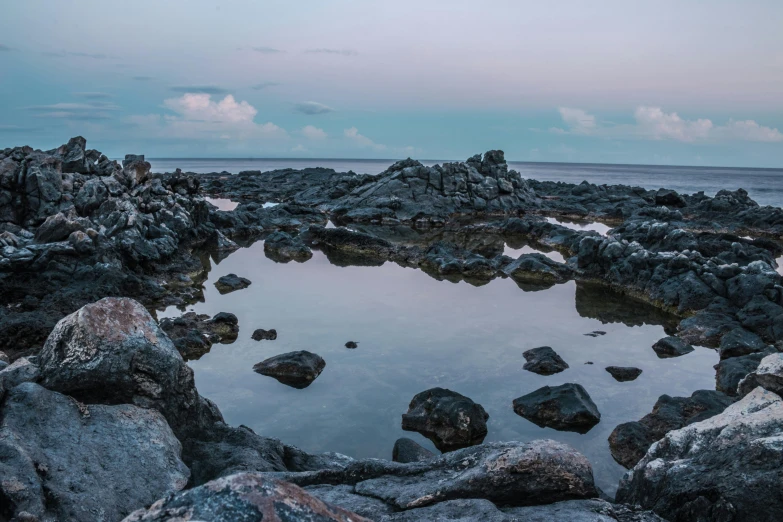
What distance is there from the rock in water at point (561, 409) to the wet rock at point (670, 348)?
6.88m

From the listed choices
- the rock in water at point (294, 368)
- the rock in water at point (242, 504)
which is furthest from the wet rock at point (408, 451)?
the rock in water at point (242, 504)

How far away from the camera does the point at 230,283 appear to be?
30031 mm

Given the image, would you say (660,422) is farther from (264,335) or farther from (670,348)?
(264,335)

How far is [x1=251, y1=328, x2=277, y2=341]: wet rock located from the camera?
21.6 metres

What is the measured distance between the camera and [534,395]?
647 inches

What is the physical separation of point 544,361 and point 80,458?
15.7 meters

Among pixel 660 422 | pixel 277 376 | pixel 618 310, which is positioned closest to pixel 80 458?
pixel 277 376

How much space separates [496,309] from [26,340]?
20.2 m

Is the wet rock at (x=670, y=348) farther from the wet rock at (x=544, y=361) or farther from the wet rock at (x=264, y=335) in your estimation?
the wet rock at (x=264, y=335)

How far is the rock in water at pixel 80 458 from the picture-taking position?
5895 mm

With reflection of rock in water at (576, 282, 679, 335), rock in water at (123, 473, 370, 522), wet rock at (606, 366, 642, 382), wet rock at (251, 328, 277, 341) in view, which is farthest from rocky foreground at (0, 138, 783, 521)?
wet rock at (251, 328, 277, 341)

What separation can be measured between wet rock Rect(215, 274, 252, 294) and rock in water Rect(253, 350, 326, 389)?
37.9 ft

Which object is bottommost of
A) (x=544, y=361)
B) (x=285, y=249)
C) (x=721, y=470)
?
(x=544, y=361)

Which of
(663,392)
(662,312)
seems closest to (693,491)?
Answer: (663,392)
